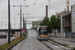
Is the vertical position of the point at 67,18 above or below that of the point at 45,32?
above

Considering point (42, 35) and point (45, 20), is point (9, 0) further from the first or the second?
point (45, 20)

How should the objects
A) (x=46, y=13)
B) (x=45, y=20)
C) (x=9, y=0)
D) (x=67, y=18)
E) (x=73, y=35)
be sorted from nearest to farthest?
(x=9, y=0) < (x=73, y=35) < (x=67, y=18) < (x=45, y=20) < (x=46, y=13)

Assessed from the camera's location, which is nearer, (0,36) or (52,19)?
(0,36)

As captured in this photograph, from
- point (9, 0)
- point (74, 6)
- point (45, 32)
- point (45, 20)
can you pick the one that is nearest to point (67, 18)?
point (74, 6)

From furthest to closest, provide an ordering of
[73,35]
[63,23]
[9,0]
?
[63,23]
[73,35]
[9,0]

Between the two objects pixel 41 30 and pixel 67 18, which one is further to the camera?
pixel 67 18

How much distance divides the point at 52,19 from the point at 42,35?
46.6 m

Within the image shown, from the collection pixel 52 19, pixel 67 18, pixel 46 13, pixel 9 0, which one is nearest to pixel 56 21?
pixel 52 19

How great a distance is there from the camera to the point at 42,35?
45250 mm

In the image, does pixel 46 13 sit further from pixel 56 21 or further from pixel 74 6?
pixel 74 6

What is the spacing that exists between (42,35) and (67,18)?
37580 millimetres

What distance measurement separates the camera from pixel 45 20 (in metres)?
109

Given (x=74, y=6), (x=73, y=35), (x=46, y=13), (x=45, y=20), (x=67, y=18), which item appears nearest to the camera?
(x=73, y=35)

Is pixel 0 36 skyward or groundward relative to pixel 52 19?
groundward
